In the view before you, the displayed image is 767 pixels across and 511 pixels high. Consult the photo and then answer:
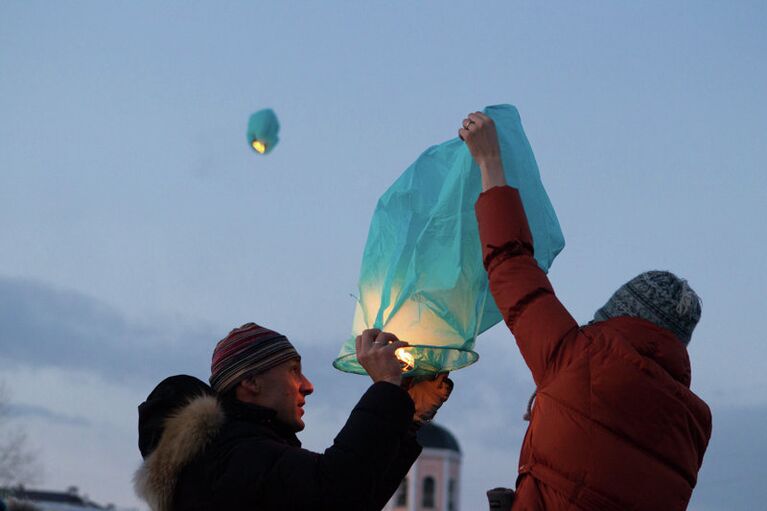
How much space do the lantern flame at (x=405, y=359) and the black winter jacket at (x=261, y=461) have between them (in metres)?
0.23

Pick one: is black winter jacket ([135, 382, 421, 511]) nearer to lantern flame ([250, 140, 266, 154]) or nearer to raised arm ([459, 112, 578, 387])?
raised arm ([459, 112, 578, 387])

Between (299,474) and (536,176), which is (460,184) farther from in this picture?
(299,474)

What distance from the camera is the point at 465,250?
292cm

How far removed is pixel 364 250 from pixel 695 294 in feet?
3.43

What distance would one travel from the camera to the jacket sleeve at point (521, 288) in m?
2.38

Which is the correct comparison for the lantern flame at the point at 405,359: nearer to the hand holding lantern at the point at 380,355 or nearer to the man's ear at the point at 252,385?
the hand holding lantern at the point at 380,355

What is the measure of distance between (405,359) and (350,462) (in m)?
0.46

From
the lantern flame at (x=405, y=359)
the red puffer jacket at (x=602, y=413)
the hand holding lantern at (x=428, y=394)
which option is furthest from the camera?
the hand holding lantern at (x=428, y=394)

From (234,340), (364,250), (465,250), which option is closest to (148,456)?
(234,340)

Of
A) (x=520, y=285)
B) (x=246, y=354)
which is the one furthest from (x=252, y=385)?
(x=520, y=285)

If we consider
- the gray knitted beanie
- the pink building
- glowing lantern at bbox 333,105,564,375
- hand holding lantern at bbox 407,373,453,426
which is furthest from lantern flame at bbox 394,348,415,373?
the pink building

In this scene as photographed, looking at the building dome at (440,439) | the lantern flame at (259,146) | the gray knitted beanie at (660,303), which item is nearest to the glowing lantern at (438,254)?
the gray knitted beanie at (660,303)

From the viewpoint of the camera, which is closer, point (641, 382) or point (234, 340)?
point (641, 382)

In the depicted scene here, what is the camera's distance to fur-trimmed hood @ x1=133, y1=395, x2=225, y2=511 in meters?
2.65
